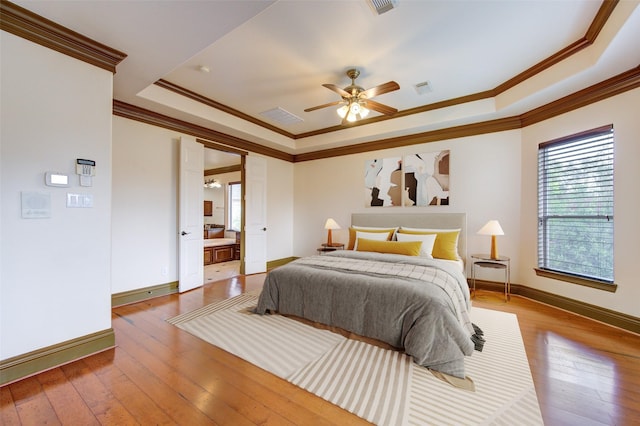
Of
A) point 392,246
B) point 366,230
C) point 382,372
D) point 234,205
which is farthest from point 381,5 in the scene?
point 234,205

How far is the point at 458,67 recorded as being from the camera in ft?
10.3

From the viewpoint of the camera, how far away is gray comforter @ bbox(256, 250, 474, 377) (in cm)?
208

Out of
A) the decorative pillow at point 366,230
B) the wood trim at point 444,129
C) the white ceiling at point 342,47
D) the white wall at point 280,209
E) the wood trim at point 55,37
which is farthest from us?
the white wall at point 280,209

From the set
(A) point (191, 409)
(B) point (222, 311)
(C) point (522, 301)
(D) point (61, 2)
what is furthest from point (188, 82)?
(C) point (522, 301)

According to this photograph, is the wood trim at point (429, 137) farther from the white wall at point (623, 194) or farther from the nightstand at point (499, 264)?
the nightstand at point (499, 264)

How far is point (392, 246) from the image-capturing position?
3.84 metres

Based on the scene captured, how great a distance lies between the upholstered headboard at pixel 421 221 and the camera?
14.0ft

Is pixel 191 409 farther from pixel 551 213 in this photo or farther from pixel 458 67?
pixel 551 213

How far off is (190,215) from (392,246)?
318 centimetres

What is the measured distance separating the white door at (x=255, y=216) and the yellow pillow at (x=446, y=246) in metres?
3.29

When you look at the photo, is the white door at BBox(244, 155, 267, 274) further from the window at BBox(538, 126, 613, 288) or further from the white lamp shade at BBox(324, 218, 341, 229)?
the window at BBox(538, 126, 613, 288)

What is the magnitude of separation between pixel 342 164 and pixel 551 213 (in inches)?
138

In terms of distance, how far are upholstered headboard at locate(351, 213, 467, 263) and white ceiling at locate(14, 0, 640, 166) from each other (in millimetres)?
1547

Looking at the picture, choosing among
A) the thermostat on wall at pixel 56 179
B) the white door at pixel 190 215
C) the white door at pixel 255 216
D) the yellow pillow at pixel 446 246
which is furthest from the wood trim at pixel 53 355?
the yellow pillow at pixel 446 246
